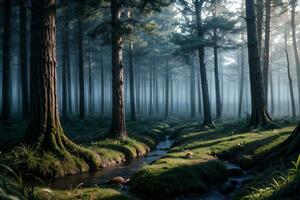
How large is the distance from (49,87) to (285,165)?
7.38 metres

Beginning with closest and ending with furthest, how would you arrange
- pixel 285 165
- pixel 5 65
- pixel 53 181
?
1. pixel 285 165
2. pixel 53 181
3. pixel 5 65

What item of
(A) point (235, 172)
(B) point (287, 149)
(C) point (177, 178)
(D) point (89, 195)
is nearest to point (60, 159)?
(C) point (177, 178)

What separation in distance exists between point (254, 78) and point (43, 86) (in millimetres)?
10925

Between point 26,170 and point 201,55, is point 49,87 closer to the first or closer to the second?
point 26,170

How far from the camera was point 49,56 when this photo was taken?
1131 centimetres

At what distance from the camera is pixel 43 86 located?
11.2 metres

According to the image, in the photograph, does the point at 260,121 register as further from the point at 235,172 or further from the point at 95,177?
the point at 95,177

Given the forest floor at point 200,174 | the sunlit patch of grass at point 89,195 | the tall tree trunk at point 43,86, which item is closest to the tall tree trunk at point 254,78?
the forest floor at point 200,174

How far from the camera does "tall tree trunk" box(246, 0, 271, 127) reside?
17297 millimetres

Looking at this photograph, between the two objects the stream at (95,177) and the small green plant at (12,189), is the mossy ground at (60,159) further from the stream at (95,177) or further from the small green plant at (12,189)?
the small green plant at (12,189)

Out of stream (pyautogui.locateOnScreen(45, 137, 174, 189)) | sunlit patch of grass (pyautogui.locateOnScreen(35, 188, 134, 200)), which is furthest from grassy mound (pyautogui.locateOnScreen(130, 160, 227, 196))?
stream (pyautogui.locateOnScreen(45, 137, 174, 189))

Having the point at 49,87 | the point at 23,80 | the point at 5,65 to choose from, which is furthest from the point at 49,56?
the point at 23,80

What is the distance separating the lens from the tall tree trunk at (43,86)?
1112cm

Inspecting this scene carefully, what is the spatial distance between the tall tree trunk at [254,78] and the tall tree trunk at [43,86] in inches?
394
